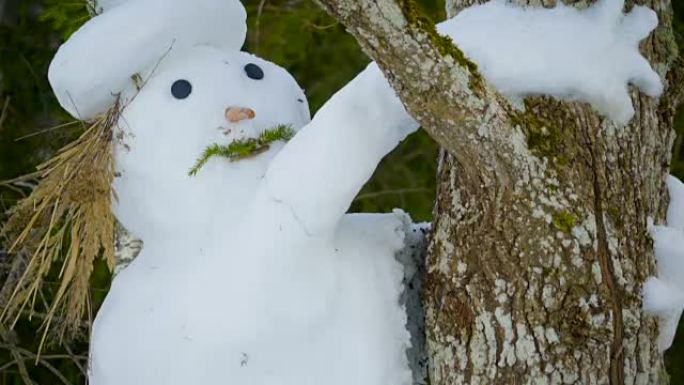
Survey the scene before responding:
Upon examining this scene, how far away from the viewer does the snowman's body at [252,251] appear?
2104 millimetres

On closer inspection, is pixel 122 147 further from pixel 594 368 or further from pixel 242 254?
pixel 594 368

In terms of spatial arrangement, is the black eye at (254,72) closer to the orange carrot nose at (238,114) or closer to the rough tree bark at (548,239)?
the orange carrot nose at (238,114)

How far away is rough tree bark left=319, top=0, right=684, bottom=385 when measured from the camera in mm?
2029

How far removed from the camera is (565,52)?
200 centimetres

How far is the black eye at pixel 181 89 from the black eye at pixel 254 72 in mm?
123

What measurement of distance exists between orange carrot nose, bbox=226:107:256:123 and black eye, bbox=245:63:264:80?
0.11 metres

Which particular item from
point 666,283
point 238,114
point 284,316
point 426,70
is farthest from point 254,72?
point 666,283

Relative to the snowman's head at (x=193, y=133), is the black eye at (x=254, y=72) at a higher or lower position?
higher

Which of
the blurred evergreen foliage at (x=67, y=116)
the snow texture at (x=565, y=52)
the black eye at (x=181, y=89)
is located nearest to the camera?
the snow texture at (x=565, y=52)

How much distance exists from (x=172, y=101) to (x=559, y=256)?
786mm

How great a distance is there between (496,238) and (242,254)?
0.43 meters

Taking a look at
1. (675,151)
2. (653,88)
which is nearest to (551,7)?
(653,88)

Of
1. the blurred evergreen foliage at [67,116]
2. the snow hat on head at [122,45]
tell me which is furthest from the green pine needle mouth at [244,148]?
the blurred evergreen foliage at [67,116]

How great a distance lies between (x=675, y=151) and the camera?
12.4 ft
